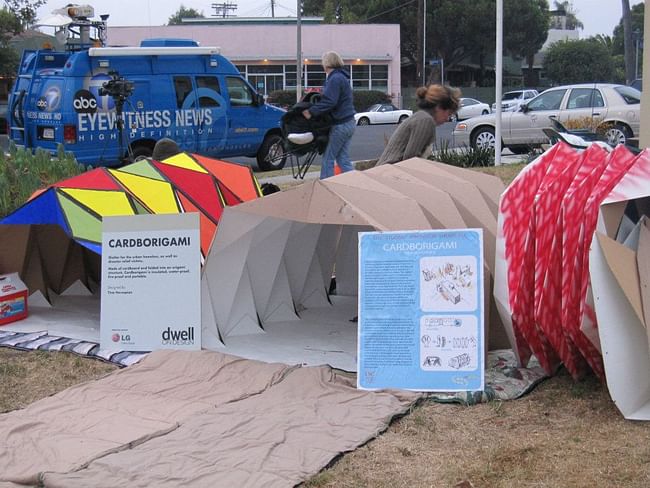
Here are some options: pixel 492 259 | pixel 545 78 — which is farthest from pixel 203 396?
pixel 545 78

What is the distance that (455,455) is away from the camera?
4.70 metres

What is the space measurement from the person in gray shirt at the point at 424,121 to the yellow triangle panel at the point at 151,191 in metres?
2.04

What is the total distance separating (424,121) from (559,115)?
1102cm

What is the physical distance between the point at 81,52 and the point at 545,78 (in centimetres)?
6163

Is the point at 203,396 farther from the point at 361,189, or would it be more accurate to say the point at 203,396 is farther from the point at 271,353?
the point at 361,189

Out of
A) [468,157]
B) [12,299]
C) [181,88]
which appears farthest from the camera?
[181,88]

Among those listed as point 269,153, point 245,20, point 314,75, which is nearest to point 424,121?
point 269,153

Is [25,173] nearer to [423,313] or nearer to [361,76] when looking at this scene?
[423,313]

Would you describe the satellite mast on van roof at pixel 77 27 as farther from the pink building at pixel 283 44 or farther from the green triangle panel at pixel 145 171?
the pink building at pixel 283 44

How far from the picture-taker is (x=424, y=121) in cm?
820

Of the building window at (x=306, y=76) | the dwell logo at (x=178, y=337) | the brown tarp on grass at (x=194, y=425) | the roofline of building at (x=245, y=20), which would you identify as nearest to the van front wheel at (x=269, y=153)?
the dwell logo at (x=178, y=337)

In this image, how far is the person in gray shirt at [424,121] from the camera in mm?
8164

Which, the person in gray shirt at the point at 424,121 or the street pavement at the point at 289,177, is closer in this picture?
the person in gray shirt at the point at 424,121

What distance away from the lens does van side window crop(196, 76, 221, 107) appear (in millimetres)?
17019
